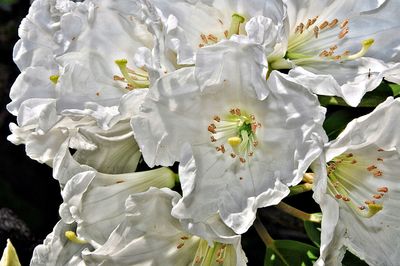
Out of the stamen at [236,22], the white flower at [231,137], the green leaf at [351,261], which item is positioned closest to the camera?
the white flower at [231,137]

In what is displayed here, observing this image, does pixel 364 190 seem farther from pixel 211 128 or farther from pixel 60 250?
pixel 60 250

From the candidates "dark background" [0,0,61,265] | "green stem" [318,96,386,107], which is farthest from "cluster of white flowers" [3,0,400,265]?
"dark background" [0,0,61,265]

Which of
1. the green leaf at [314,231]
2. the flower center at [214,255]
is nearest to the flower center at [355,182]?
the green leaf at [314,231]

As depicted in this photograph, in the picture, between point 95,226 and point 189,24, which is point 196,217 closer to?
point 95,226

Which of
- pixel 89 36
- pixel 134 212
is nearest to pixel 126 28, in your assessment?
pixel 89 36

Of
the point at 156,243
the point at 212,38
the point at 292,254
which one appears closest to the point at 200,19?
the point at 212,38

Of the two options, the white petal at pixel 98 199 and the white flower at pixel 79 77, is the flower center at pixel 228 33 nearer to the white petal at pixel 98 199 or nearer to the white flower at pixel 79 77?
the white flower at pixel 79 77
